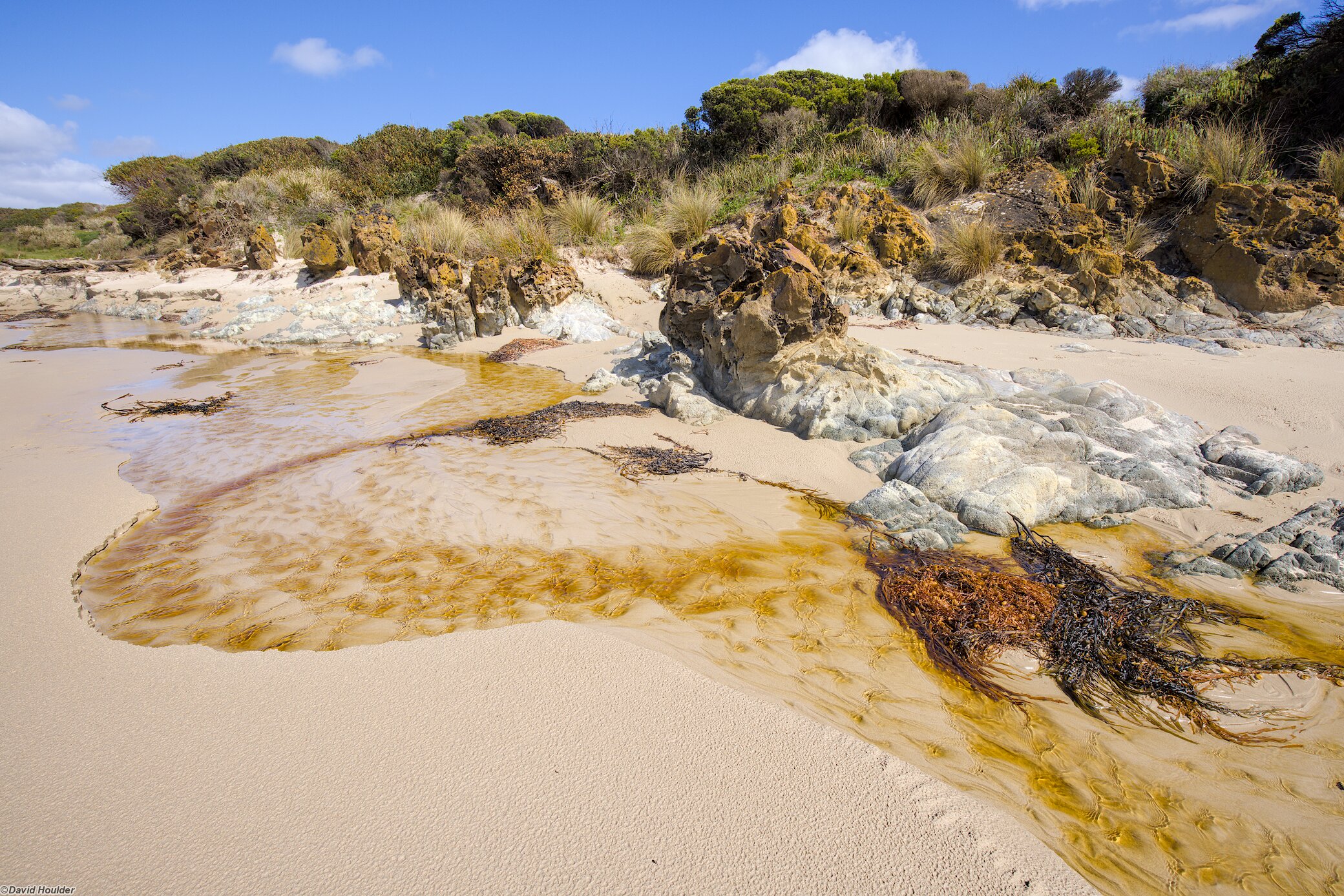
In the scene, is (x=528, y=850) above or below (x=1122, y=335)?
below

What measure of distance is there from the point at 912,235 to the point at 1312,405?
234 inches

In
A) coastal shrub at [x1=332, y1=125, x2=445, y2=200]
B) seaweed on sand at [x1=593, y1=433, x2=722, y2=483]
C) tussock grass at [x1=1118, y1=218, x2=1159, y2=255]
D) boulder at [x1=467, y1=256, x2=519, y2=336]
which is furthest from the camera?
coastal shrub at [x1=332, y1=125, x2=445, y2=200]

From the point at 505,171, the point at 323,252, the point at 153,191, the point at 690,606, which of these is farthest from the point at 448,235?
the point at 153,191

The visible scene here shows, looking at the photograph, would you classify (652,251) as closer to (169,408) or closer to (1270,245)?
(169,408)

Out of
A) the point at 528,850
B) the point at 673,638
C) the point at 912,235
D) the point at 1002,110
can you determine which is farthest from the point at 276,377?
the point at 1002,110

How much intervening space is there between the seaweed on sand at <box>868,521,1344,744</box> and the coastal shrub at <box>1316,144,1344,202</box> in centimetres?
886

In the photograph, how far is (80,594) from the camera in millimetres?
2701

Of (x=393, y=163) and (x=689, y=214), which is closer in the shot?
(x=689, y=214)

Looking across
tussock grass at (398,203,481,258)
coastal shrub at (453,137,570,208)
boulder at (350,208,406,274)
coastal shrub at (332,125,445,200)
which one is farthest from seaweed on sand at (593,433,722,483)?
coastal shrub at (332,125,445,200)

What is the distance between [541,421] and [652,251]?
669cm

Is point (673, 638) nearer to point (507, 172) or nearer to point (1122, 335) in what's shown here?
point (1122, 335)

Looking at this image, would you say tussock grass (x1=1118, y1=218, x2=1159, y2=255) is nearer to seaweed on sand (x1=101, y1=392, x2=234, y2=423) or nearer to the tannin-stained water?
the tannin-stained water

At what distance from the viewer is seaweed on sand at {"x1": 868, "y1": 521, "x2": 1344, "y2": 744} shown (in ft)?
6.91

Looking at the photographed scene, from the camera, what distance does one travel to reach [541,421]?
203 inches
